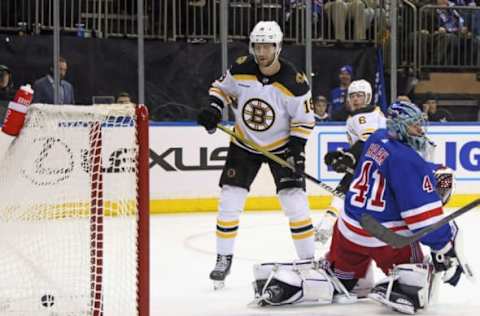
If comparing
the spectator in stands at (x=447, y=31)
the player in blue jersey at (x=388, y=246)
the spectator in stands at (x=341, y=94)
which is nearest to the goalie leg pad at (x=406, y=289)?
the player in blue jersey at (x=388, y=246)

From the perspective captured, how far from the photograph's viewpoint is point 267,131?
4473mm

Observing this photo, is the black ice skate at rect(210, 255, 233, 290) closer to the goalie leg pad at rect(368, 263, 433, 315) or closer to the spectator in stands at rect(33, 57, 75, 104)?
the goalie leg pad at rect(368, 263, 433, 315)

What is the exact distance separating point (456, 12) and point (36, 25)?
13.8 ft

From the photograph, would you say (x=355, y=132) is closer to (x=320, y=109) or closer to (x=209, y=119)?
(x=209, y=119)

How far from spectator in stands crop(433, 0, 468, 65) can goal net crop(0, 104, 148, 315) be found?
669 centimetres

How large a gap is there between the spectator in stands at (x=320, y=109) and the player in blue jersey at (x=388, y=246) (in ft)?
14.3

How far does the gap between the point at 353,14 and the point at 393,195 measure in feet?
19.3

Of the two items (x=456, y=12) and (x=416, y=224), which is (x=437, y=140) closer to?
(x=456, y=12)

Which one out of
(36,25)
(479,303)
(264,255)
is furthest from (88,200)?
(36,25)

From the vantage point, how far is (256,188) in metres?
7.79

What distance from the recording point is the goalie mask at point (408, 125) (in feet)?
12.1

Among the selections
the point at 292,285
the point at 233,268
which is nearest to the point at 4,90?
the point at 233,268

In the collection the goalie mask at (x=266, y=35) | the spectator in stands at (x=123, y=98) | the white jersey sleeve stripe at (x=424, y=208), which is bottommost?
the white jersey sleeve stripe at (x=424, y=208)

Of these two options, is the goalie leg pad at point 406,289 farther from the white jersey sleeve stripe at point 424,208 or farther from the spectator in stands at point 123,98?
the spectator in stands at point 123,98
